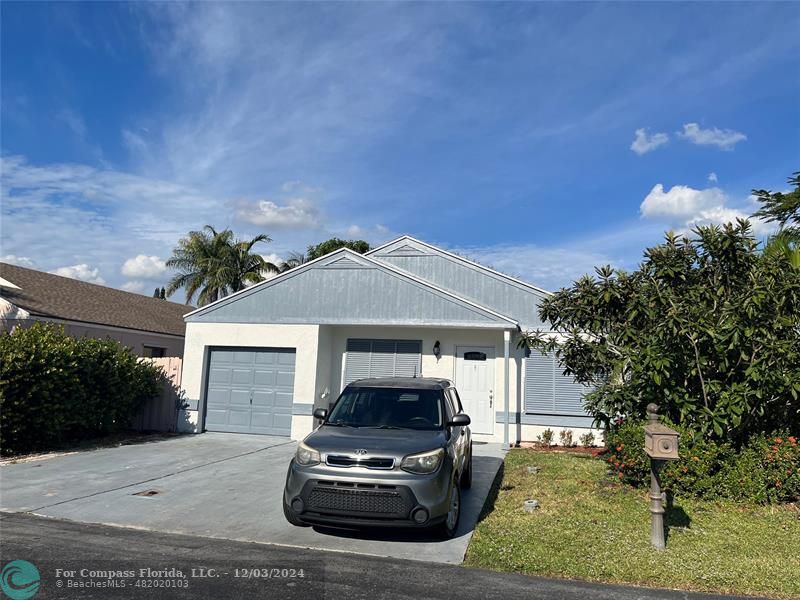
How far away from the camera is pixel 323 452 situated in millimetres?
5789

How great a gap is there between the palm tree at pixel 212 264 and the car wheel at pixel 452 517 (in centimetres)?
→ 2454

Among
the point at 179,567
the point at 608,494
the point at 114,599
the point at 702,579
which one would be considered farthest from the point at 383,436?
the point at 608,494

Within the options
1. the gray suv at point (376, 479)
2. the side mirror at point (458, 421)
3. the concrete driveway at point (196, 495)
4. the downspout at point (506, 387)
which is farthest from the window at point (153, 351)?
the side mirror at point (458, 421)

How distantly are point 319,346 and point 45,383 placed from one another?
5.94 meters

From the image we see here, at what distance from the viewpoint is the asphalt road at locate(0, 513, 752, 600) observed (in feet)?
14.6

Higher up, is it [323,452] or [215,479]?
[323,452]

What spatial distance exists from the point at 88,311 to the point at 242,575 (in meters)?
15.2

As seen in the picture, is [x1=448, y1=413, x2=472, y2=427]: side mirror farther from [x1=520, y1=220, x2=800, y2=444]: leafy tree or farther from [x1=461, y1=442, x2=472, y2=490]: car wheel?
[x1=520, y1=220, x2=800, y2=444]: leafy tree

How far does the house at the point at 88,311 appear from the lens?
1493 centimetres

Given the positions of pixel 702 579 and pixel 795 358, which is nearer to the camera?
pixel 702 579

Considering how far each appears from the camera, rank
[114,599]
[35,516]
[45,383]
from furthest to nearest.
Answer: [45,383] < [35,516] < [114,599]

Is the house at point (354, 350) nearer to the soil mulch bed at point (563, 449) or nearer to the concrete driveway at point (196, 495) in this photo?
A: the soil mulch bed at point (563, 449)

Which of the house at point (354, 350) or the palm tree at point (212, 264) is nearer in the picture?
the house at point (354, 350)

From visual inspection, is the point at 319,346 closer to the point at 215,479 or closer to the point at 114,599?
the point at 215,479
